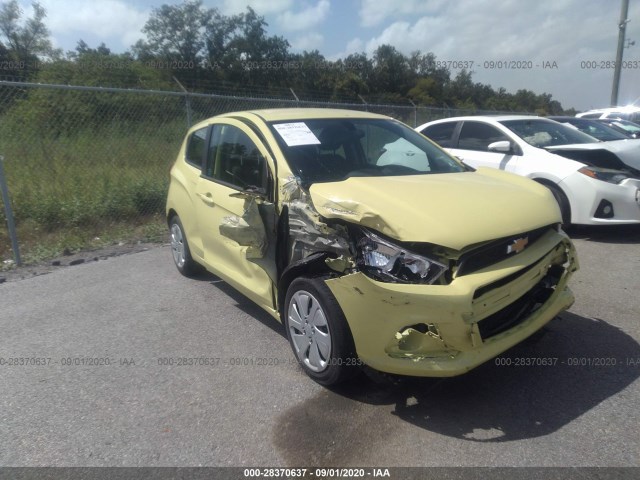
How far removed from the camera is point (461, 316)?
8.59 feet

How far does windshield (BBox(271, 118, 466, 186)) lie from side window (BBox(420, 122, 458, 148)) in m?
3.41

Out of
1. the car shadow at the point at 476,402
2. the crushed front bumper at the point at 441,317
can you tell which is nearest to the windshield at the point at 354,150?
the crushed front bumper at the point at 441,317

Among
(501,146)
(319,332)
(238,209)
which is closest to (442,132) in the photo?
(501,146)

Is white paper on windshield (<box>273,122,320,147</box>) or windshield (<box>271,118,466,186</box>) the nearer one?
windshield (<box>271,118,466,186</box>)

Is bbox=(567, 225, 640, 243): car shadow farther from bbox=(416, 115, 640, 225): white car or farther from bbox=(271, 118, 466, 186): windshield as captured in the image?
bbox=(271, 118, 466, 186): windshield

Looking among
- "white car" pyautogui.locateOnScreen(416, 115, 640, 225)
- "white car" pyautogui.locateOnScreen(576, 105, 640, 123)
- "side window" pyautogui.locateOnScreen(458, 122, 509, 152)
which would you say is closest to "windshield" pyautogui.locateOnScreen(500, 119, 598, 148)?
"white car" pyautogui.locateOnScreen(416, 115, 640, 225)

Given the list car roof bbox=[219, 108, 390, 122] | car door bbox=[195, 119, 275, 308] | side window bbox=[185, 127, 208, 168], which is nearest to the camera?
car door bbox=[195, 119, 275, 308]

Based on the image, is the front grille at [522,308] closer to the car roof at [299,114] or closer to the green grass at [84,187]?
the car roof at [299,114]

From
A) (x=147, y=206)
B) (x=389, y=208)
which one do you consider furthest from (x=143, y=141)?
(x=389, y=208)

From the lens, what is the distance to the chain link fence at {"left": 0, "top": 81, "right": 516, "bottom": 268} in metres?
7.27

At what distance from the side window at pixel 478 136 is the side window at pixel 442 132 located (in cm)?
21

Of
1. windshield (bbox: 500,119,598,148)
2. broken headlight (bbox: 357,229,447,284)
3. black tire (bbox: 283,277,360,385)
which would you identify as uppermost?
windshield (bbox: 500,119,598,148)

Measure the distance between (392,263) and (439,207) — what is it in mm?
465

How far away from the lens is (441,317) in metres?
2.64
